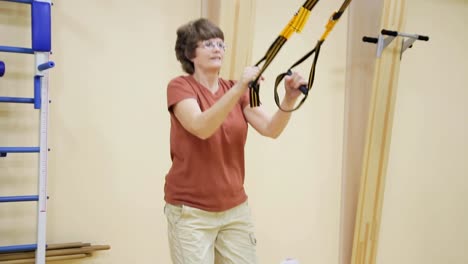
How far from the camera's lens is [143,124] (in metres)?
2.63

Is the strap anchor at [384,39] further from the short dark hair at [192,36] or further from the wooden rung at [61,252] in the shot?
the wooden rung at [61,252]

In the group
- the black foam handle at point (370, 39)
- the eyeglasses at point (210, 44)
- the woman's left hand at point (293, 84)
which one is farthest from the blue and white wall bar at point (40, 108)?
the black foam handle at point (370, 39)

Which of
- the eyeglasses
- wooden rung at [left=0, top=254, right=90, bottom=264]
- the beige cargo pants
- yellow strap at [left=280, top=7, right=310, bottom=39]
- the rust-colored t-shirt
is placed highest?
yellow strap at [left=280, top=7, right=310, bottom=39]

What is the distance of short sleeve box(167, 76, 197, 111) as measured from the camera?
59.2 inches

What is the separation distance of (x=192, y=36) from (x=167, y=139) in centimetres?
115

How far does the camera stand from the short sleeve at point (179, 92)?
1503 millimetres

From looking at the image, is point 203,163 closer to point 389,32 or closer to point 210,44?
point 210,44

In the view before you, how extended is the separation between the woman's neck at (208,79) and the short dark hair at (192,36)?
0.06m

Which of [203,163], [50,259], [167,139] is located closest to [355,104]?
[167,139]

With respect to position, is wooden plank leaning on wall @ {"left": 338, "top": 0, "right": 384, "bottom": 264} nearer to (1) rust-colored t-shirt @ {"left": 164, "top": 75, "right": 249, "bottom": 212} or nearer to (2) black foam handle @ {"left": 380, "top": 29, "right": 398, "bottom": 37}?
(2) black foam handle @ {"left": 380, "top": 29, "right": 398, "bottom": 37}

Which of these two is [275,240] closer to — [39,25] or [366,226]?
[366,226]

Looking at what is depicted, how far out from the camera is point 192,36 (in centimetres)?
163

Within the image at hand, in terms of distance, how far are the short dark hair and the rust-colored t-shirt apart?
0.36 ft

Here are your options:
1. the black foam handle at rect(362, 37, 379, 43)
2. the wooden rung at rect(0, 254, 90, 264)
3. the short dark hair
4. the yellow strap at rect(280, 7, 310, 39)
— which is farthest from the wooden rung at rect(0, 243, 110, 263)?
the black foam handle at rect(362, 37, 379, 43)
